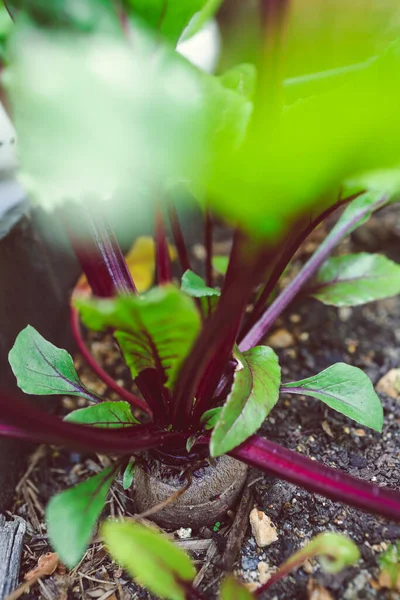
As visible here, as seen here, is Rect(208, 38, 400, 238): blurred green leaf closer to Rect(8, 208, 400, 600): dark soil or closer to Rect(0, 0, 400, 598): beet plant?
Rect(0, 0, 400, 598): beet plant

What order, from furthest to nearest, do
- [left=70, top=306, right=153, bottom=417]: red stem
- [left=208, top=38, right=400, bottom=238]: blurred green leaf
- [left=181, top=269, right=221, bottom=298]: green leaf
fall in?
[left=70, top=306, right=153, bottom=417]: red stem, [left=181, top=269, right=221, bottom=298]: green leaf, [left=208, top=38, right=400, bottom=238]: blurred green leaf

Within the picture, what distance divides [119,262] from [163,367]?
19 centimetres

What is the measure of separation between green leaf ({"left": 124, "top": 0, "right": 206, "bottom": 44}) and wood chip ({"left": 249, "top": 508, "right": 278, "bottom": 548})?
0.70 metres

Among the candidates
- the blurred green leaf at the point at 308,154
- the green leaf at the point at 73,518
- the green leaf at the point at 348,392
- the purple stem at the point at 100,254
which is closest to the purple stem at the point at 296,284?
the green leaf at the point at 348,392

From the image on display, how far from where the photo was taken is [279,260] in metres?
0.84

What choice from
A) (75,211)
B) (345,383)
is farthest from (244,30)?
(345,383)

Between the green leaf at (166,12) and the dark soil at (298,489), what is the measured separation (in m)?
0.62

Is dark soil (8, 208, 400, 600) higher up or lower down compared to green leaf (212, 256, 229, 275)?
lower down

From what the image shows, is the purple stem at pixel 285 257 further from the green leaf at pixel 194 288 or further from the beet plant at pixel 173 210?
the green leaf at pixel 194 288

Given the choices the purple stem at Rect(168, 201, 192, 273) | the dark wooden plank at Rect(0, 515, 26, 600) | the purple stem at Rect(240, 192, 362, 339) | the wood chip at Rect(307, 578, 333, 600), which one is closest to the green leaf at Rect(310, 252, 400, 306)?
the purple stem at Rect(240, 192, 362, 339)

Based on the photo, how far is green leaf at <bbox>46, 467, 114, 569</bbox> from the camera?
1.88 feet

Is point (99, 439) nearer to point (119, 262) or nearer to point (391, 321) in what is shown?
point (119, 262)

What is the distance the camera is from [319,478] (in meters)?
0.62

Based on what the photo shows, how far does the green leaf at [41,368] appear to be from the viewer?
2.41 feet
